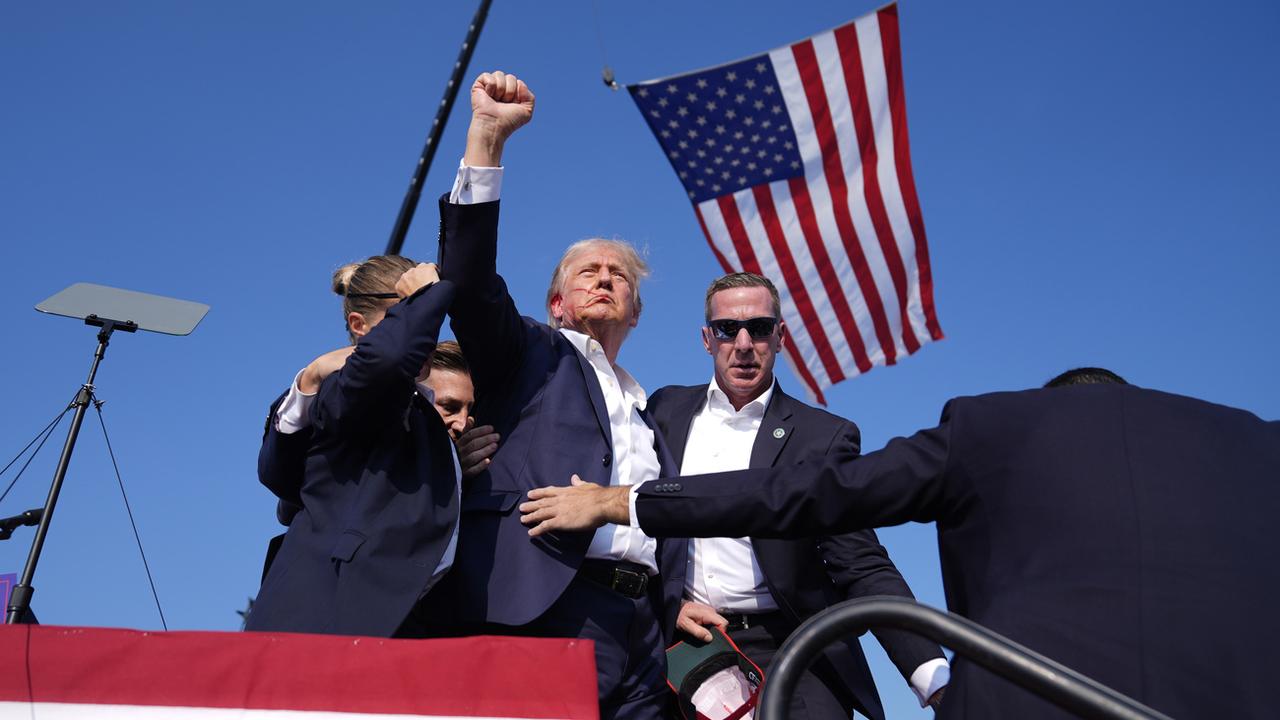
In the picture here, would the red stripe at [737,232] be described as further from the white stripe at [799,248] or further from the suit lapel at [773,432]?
the suit lapel at [773,432]

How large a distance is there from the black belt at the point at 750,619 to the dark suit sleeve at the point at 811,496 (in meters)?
1.32

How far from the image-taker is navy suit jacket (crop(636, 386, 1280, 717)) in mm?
2125

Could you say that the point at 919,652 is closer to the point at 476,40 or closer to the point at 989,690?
the point at 989,690

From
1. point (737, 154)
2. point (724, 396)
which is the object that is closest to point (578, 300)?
point (724, 396)

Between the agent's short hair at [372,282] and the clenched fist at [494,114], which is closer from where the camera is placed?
the clenched fist at [494,114]

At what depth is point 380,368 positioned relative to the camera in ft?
9.48

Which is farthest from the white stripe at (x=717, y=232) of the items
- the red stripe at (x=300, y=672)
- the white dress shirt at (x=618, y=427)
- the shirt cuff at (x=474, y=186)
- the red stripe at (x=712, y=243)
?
the red stripe at (x=300, y=672)

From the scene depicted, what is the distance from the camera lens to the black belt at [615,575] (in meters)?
3.29

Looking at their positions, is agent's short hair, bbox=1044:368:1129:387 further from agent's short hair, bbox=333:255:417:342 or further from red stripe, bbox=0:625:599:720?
agent's short hair, bbox=333:255:417:342

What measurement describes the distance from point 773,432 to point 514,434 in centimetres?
135

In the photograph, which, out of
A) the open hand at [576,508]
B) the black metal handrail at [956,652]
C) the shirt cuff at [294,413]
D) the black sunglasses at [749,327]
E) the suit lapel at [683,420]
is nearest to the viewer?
the black metal handrail at [956,652]

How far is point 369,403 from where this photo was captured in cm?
293

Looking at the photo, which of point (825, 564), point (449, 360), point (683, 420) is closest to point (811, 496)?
point (825, 564)

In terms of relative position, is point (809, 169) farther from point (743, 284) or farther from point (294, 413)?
point (294, 413)
